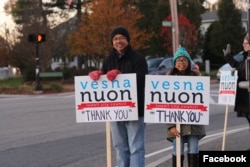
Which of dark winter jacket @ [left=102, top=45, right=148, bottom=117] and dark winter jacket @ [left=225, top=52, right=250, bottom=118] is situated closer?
dark winter jacket @ [left=102, top=45, right=148, bottom=117]

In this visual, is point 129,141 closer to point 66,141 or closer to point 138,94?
point 138,94

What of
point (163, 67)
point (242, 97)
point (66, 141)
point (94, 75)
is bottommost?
point (66, 141)

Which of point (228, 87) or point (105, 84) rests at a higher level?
point (105, 84)

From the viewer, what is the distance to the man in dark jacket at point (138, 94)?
6047 millimetres

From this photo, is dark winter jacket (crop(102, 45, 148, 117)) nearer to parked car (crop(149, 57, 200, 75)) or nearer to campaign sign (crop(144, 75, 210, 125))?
campaign sign (crop(144, 75, 210, 125))

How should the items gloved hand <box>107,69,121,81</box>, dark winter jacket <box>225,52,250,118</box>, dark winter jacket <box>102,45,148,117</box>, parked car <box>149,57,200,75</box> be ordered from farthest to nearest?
parked car <box>149,57,200,75</box> → dark winter jacket <box>225,52,250,118</box> → dark winter jacket <box>102,45,148,117</box> → gloved hand <box>107,69,121,81</box>

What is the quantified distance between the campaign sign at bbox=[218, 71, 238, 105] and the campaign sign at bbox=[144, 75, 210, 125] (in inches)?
90.4

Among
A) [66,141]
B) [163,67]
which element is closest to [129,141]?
[66,141]

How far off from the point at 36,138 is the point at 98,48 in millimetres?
26873

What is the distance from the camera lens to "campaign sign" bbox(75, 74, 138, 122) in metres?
5.88

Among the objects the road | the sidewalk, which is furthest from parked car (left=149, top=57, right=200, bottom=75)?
the sidewalk

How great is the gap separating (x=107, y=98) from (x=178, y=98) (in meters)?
0.85

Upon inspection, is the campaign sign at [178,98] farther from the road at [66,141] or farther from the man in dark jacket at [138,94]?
the road at [66,141]

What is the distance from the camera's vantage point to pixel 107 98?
5.94 m
